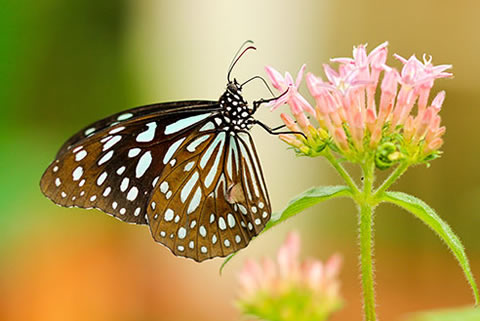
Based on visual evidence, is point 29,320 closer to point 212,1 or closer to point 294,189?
point 294,189

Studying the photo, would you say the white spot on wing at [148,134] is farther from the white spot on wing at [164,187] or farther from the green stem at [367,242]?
the green stem at [367,242]

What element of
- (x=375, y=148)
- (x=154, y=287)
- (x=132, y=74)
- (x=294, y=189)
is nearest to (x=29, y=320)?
(x=154, y=287)

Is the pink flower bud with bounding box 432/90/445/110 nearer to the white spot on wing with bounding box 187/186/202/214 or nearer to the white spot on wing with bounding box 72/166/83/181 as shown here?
the white spot on wing with bounding box 187/186/202/214

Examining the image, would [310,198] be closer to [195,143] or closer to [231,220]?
[231,220]

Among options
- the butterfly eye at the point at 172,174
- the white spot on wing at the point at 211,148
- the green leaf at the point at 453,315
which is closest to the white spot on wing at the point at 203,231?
the butterfly eye at the point at 172,174

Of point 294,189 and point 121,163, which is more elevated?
point 294,189

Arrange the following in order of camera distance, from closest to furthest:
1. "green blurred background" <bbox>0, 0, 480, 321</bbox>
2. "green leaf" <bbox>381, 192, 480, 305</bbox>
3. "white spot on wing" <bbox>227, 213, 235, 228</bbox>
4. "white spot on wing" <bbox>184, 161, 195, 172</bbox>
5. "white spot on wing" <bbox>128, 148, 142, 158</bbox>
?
"green leaf" <bbox>381, 192, 480, 305</bbox>
"white spot on wing" <bbox>227, 213, 235, 228</bbox>
"white spot on wing" <bbox>128, 148, 142, 158</bbox>
"white spot on wing" <bbox>184, 161, 195, 172</bbox>
"green blurred background" <bbox>0, 0, 480, 321</bbox>

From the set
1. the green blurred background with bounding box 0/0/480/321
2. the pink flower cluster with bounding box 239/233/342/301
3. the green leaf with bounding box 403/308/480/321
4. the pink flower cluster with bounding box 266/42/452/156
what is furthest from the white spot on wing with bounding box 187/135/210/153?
the green blurred background with bounding box 0/0/480/321

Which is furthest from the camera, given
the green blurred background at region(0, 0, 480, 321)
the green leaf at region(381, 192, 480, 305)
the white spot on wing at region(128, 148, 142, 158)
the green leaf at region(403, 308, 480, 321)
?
the green blurred background at region(0, 0, 480, 321)
